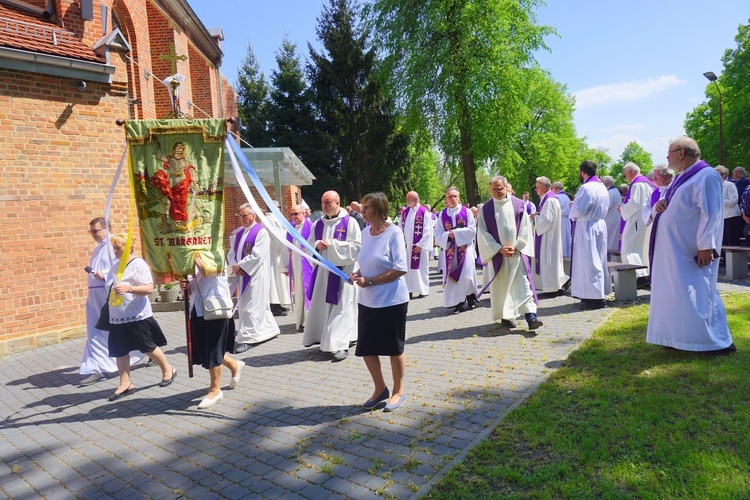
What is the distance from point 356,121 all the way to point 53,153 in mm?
24574

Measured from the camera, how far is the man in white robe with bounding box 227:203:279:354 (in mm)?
7863

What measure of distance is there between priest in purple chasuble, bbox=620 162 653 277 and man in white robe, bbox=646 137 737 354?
191 inches

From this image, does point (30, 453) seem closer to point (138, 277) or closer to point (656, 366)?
point (138, 277)

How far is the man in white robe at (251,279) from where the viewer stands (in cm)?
Answer: 786

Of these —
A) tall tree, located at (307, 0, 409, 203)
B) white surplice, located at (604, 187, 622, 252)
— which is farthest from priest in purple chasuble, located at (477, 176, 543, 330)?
tall tree, located at (307, 0, 409, 203)

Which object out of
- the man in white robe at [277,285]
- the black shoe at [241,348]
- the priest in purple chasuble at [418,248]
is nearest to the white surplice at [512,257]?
the black shoe at [241,348]

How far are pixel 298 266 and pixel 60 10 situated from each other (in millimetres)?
6303

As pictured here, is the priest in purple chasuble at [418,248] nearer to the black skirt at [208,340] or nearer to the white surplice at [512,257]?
the white surplice at [512,257]

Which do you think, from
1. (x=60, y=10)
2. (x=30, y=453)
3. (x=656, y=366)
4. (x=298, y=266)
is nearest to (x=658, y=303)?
(x=656, y=366)

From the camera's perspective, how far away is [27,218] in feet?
27.8

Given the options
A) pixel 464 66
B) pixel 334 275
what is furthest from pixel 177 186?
pixel 464 66

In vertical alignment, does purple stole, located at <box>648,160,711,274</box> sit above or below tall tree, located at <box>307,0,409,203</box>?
below

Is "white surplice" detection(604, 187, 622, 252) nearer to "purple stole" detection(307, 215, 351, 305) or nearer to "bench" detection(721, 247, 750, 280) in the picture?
"bench" detection(721, 247, 750, 280)

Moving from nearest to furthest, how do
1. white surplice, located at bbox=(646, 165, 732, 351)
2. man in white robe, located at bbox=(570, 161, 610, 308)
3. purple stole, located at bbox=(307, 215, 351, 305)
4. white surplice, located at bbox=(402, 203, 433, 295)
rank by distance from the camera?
white surplice, located at bbox=(646, 165, 732, 351) → purple stole, located at bbox=(307, 215, 351, 305) → man in white robe, located at bbox=(570, 161, 610, 308) → white surplice, located at bbox=(402, 203, 433, 295)
